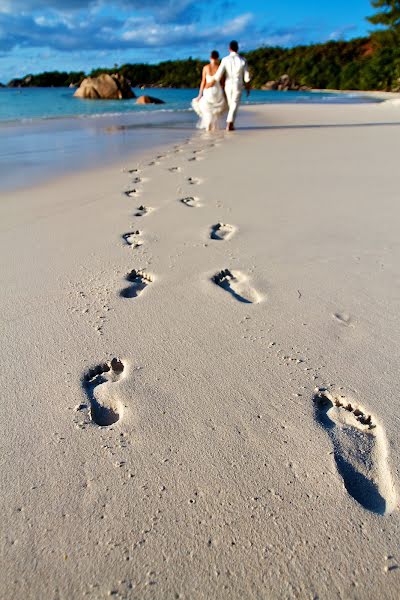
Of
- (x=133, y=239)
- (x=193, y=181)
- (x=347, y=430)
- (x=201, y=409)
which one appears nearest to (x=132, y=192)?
(x=193, y=181)

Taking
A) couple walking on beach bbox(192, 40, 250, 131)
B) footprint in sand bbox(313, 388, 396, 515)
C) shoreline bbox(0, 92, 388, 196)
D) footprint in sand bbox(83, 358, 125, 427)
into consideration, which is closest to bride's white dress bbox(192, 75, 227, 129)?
couple walking on beach bbox(192, 40, 250, 131)

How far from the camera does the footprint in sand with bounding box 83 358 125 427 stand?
1.42 m

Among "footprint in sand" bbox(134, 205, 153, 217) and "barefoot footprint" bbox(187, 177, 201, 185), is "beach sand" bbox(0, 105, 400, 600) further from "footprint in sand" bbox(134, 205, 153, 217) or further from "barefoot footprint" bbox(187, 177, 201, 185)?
"barefoot footprint" bbox(187, 177, 201, 185)

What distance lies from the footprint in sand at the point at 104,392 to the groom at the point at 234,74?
24.5 ft

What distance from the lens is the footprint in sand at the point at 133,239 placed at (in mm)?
2787

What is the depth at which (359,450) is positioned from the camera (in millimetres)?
1270

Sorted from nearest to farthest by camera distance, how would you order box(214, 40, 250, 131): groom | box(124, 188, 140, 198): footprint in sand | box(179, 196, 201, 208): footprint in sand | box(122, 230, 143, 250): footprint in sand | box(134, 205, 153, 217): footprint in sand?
box(122, 230, 143, 250): footprint in sand, box(134, 205, 153, 217): footprint in sand, box(179, 196, 201, 208): footprint in sand, box(124, 188, 140, 198): footprint in sand, box(214, 40, 250, 131): groom

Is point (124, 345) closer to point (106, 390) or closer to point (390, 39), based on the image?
point (106, 390)

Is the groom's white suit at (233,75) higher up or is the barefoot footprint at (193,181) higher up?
the groom's white suit at (233,75)

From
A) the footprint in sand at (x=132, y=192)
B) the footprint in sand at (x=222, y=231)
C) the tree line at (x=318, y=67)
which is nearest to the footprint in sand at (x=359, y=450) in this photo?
the footprint in sand at (x=222, y=231)

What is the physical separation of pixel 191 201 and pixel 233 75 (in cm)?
561

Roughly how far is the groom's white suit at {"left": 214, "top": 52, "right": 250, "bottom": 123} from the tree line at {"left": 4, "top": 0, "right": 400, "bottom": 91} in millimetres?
36928

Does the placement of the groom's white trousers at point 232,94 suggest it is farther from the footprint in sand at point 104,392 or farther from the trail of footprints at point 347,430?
the footprint in sand at point 104,392

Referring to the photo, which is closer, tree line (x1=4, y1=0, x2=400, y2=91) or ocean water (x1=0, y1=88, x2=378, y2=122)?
ocean water (x1=0, y1=88, x2=378, y2=122)
